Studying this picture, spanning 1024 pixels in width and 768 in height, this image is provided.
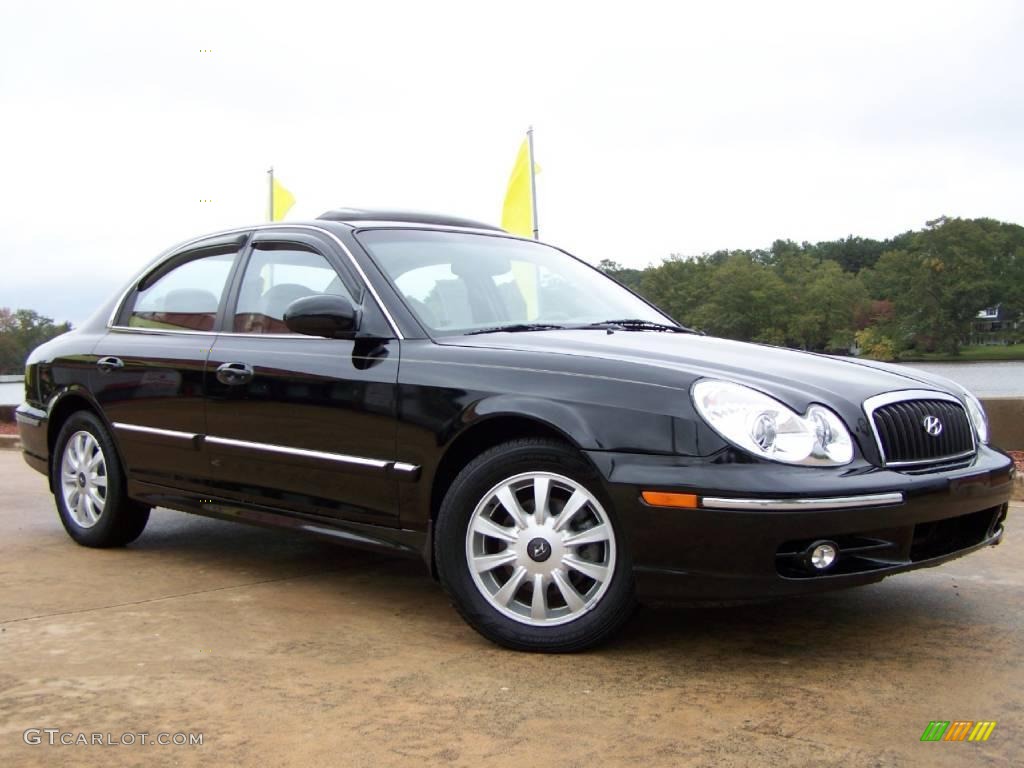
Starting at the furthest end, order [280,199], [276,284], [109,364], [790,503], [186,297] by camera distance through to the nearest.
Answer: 1. [280,199]
2. [109,364]
3. [186,297]
4. [276,284]
5. [790,503]

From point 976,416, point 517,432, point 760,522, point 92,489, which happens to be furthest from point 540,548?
point 92,489

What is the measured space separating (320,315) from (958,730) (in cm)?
250

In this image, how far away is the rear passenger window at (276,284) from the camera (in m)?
4.59

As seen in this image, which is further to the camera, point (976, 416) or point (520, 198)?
point (520, 198)

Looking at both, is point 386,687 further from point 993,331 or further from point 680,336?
point 993,331

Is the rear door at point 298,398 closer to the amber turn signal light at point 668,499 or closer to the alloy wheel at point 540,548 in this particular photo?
the alloy wheel at point 540,548

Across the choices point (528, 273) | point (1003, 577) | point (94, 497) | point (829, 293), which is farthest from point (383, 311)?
point (829, 293)

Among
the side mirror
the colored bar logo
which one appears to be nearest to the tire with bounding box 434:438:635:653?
the side mirror

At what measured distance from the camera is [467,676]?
11.1 ft

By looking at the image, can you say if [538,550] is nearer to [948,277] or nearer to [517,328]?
[517,328]

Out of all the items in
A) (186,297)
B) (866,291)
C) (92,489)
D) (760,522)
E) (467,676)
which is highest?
(866,291)

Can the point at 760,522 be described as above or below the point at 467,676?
above

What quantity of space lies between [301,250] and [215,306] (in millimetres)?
572

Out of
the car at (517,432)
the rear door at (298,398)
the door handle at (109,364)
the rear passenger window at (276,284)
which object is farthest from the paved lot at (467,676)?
the rear passenger window at (276,284)
